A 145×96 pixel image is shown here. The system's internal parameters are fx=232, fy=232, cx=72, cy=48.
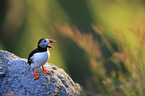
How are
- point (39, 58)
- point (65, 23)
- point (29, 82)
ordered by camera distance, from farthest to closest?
point (65, 23) < point (29, 82) < point (39, 58)

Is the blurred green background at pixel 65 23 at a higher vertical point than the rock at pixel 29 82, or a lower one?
higher

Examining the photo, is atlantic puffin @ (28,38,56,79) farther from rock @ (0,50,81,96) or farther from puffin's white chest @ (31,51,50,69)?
rock @ (0,50,81,96)

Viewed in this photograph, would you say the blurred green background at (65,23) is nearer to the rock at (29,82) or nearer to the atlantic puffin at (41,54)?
the rock at (29,82)

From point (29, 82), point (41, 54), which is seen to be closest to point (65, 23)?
point (41, 54)

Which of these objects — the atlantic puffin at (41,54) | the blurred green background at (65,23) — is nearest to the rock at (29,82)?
the atlantic puffin at (41,54)

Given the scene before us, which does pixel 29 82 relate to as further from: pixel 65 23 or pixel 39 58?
pixel 65 23

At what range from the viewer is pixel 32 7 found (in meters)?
3.44

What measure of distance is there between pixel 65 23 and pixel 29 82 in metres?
0.97

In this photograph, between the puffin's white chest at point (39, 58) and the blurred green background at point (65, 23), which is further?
the blurred green background at point (65, 23)

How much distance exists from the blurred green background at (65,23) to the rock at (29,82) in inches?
25.6

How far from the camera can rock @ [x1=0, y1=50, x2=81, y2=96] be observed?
2148 mm

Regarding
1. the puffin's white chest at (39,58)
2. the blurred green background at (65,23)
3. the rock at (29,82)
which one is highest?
the blurred green background at (65,23)

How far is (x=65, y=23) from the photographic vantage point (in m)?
2.86

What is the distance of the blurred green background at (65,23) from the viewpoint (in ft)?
11.0
